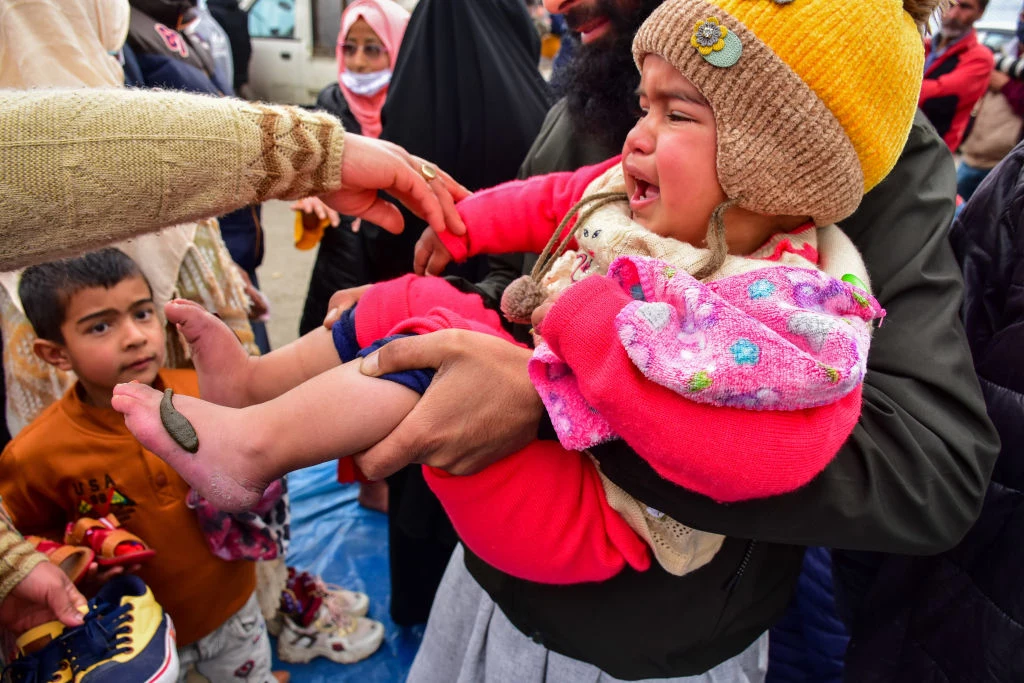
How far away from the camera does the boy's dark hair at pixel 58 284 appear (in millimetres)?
1687

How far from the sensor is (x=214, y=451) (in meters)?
1.08

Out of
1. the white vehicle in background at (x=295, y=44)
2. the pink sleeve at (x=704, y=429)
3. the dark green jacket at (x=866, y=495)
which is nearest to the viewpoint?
the pink sleeve at (x=704, y=429)

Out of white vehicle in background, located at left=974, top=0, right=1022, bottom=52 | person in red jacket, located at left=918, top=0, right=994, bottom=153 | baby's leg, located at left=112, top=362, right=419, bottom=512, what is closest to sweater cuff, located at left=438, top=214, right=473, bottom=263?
baby's leg, located at left=112, top=362, right=419, bottom=512

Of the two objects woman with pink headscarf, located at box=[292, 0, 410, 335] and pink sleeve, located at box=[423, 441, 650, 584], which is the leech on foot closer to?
pink sleeve, located at box=[423, 441, 650, 584]

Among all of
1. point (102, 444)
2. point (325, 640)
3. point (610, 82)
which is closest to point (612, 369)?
point (610, 82)

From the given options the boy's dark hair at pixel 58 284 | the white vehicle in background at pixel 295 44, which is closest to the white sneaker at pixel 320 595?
the boy's dark hair at pixel 58 284

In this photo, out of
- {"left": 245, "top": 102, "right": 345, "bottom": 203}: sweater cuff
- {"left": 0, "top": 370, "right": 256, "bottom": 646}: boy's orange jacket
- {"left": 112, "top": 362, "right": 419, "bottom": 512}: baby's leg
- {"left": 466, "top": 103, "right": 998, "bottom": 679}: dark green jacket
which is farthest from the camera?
{"left": 0, "top": 370, "right": 256, "bottom": 646}: boy's orange jacket

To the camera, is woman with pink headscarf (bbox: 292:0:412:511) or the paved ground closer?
woman with pink headscarf (bbox: 292:0:412:511)

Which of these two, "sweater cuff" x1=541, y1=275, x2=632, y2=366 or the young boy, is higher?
"sweater cuff" x1=541, y1=275, x2=632, y2=366

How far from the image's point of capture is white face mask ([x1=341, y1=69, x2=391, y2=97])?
12.1ft

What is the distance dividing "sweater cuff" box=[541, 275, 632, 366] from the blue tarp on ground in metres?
2.18

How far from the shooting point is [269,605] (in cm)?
237

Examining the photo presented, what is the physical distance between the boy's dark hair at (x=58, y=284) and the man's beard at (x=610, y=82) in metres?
1.33

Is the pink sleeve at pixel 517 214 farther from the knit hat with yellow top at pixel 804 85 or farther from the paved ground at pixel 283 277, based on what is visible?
the paved ground at pixel 283 277
